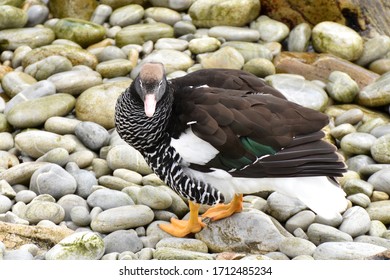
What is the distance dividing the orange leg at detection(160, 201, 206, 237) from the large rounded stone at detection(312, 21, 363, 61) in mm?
2802

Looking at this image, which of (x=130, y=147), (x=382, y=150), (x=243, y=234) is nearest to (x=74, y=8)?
(x=130, y=147)

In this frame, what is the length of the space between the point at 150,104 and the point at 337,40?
318 cm

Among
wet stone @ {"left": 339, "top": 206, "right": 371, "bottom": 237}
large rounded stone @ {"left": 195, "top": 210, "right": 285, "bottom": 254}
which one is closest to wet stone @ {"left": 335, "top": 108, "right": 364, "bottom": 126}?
wet stone @ {"left": 339, "top": 206, "right": 371, "bottom": 237}

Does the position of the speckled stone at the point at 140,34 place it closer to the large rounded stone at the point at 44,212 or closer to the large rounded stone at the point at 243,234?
the large rounded stone at the point at 44,212

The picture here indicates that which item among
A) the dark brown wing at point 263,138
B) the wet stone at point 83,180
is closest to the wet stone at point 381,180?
the dark brown wing at point 263,138

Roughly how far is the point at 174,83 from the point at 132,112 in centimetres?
40

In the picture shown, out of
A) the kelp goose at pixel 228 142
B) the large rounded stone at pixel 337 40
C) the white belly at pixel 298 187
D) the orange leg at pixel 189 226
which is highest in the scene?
the kelp goose at pixel 228 142

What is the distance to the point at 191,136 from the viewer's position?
12.7 ft

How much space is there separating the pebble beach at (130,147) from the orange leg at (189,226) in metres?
0.06

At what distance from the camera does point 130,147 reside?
4.94 meters

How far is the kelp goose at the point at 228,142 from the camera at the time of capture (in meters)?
3.82

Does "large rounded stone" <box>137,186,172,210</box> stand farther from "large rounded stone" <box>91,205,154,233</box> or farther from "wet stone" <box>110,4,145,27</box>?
"wet stone" <box>110,4,145,27</box>

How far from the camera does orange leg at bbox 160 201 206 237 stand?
168 inches

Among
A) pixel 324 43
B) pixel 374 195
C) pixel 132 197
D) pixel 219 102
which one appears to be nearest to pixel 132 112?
pixel 219 102
